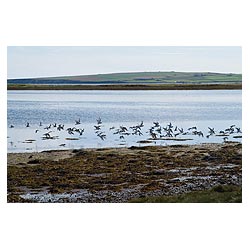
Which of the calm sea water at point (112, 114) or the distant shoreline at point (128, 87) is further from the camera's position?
the distant shoreline at point (128, 87)

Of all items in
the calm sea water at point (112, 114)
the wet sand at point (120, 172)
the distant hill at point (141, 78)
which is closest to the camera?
the wet sand at point (120, 172)

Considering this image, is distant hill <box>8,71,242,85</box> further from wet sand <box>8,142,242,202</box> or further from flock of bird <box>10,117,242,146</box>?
wet sand <box>8,142,242,202</box>

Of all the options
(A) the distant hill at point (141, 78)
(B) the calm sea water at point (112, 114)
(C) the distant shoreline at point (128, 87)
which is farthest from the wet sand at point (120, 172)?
(A) the distant hill at point (141, 78)

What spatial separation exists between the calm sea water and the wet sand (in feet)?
0.86

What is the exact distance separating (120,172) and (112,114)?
147 centimetres

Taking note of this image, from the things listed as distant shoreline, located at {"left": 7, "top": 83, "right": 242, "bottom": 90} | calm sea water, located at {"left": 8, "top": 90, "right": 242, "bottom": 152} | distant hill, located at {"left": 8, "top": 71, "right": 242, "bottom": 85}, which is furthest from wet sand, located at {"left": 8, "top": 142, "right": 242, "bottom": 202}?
distant hill, located at {"left": 8, "top": 71, "right": 242, "bottom": 85}

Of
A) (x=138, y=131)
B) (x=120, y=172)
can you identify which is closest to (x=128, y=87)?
(x=138, y=131)

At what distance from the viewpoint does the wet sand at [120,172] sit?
16281 millimetres

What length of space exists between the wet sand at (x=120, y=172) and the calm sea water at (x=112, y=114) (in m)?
0.26

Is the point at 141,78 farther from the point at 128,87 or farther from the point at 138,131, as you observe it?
the point at 138,131

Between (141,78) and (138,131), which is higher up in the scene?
(141,78)

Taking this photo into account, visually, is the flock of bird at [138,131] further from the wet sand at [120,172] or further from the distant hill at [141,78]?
Answer: the distant hill at [141,78]

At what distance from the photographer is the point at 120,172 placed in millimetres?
16656

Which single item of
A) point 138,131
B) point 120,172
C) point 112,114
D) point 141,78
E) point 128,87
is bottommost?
point 120,172
